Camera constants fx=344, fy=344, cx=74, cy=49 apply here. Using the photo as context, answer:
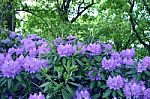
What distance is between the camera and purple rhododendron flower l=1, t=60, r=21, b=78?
2719 mm

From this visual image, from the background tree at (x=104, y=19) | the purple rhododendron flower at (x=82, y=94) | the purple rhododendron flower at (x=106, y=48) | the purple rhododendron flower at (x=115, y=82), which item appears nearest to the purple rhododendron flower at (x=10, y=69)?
the purple rhododendron flower at (x=82, y=94)

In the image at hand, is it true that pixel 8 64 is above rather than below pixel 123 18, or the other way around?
below

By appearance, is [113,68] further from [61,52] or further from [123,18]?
[123,18]

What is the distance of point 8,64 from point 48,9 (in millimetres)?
11123

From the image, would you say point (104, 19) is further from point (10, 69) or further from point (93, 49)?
point (10, 69)

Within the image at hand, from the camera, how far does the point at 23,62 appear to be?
283cm

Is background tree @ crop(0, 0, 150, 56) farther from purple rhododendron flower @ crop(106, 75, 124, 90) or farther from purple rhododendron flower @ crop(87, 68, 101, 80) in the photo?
purple rhododendron flower @ crop(106, 75, 124, 90)

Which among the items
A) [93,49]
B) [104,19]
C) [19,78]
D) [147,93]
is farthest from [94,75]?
[104,19]

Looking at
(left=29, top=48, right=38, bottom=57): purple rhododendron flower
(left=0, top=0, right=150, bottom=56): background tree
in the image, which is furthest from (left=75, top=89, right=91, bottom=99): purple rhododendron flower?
(left=0, top=0, right=150, bottom=56): background tree

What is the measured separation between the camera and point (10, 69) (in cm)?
272

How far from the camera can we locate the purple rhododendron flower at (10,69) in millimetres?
2719

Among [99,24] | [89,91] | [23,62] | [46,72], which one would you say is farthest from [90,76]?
[99,24]

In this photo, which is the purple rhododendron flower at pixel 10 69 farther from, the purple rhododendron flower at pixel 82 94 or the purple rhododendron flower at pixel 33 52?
the purple rhododendron flower at pixel 82 94

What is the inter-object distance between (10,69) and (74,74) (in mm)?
517
